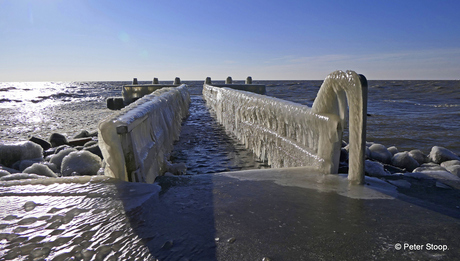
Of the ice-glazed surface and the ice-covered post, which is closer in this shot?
the ice-glazed surface

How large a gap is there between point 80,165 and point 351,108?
355 centimetres

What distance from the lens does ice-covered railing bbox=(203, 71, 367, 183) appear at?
102 inches

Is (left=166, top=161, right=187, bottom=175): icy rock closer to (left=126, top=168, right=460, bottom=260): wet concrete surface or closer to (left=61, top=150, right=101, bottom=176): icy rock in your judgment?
(left=61, top=150, right=101, bottom=176): icy rock

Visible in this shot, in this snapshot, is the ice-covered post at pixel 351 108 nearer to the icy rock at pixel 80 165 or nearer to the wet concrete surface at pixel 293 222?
the wet concrete surface at pixel 293 222

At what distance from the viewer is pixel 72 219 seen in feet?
6.65

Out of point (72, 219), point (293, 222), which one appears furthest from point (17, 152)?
point (293, 222)

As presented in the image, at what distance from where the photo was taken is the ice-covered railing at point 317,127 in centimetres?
258

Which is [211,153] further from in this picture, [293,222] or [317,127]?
[293,222]

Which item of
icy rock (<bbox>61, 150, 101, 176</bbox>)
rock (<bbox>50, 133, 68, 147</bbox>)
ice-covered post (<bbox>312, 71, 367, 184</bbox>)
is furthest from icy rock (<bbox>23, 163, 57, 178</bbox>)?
rock (<bbox>50, 133, 68, 147</bbox>)

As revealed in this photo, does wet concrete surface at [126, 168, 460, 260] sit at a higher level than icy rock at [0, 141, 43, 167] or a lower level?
higher

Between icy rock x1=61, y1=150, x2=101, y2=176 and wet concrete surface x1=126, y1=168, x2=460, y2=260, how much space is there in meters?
1.88

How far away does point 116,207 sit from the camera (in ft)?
7.22

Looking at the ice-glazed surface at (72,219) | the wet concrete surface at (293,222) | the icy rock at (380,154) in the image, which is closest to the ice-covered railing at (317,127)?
the wet concrete surface at (293,222)

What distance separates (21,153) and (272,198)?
475 centimetres
